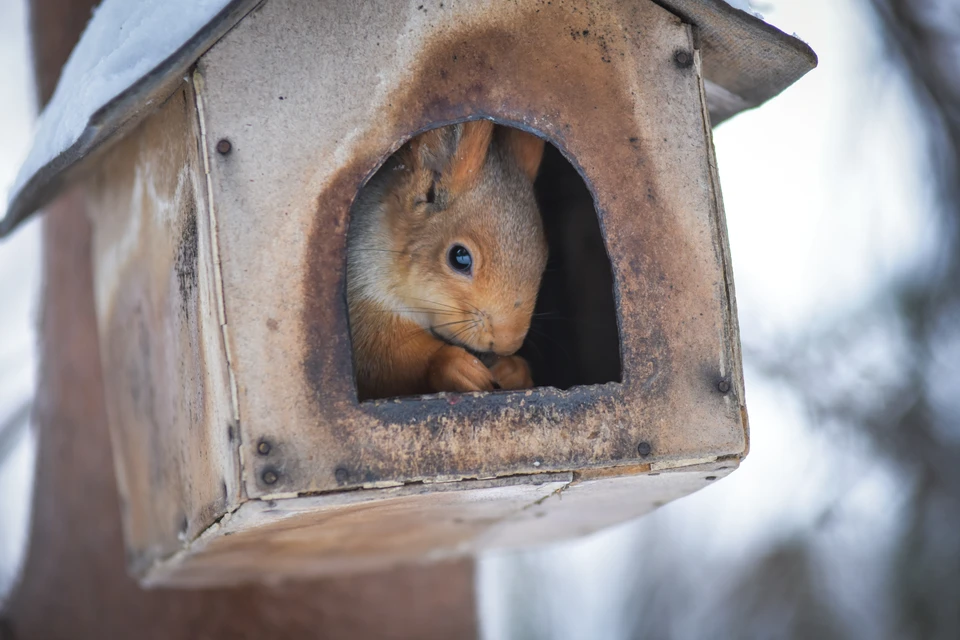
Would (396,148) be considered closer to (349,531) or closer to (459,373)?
(459,373)

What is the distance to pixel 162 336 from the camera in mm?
2270

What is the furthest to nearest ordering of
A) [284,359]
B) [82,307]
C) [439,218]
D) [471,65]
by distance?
1. [82,307]
2. [439,218]
3. [471,65]
4. [284,359]

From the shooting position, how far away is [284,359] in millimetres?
1828

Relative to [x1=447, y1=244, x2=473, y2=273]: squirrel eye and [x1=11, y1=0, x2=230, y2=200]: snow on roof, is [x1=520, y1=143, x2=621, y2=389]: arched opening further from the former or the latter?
[x1=11, y1=0, x2=230, y2=200]: snow on roof

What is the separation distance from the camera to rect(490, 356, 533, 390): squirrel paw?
7.81ft

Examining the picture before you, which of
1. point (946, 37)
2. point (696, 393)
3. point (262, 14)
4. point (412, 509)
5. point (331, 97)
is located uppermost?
point (946, 37)

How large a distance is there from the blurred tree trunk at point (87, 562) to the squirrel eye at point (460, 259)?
48.0 inches

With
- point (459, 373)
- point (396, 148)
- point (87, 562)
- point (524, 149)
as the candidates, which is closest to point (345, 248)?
point (396, 148)

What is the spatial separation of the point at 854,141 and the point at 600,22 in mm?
2079

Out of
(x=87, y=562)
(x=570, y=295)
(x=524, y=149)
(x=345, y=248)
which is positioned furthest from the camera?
(x=87, y=562)

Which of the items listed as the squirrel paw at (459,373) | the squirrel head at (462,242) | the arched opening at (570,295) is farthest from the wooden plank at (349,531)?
the arched opening at (570,295)

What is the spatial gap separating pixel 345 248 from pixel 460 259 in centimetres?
42

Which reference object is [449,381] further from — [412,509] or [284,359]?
[284,359]

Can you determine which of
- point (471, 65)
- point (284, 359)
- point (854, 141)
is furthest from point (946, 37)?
point (284, 359)
